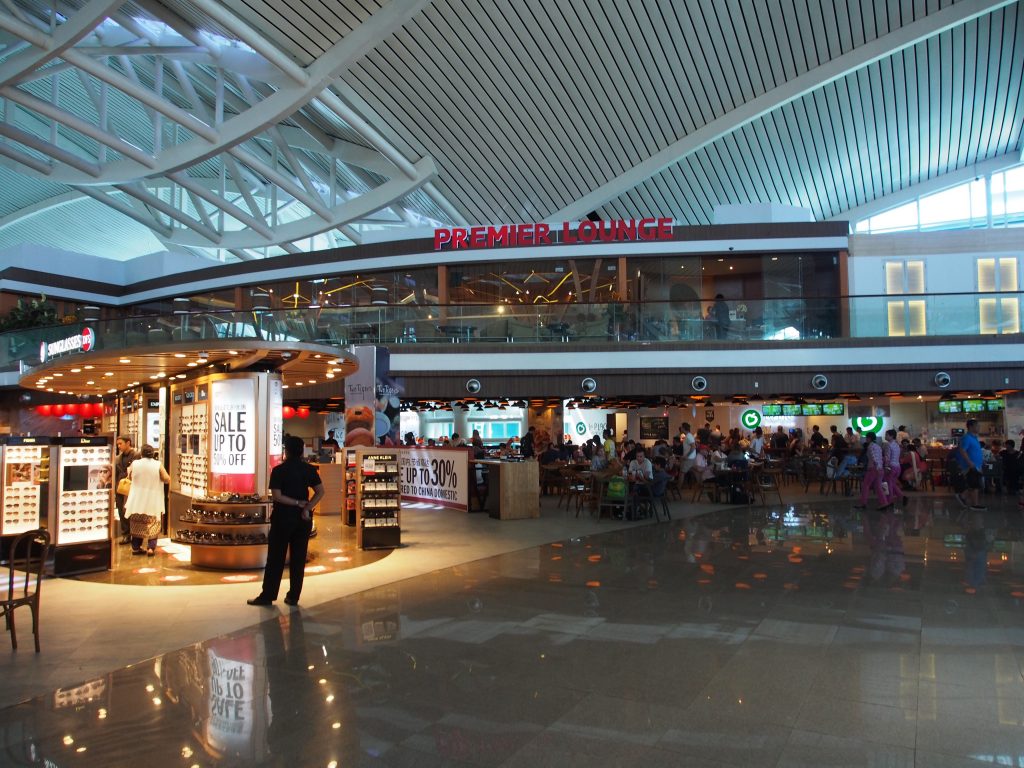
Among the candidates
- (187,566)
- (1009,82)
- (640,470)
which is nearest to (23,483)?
(187,566)

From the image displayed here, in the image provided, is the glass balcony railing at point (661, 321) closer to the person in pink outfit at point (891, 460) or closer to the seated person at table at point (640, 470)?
the person in pink outfit at point (891, 460)

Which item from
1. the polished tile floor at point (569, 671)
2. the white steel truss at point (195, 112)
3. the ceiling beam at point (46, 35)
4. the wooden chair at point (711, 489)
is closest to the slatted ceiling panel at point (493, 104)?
the white steel truss at point (195, 112)

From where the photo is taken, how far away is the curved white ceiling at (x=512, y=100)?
2011 centimetres

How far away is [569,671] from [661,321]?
49.8ft

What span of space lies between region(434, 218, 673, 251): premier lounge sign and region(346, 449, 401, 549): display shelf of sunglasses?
12.4 meters

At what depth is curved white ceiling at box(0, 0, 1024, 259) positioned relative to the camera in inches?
792

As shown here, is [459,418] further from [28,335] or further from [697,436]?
[28,335]

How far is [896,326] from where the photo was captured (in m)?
18.9

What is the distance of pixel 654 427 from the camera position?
992 inches

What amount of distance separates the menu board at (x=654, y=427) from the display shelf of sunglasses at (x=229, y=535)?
17527 mm

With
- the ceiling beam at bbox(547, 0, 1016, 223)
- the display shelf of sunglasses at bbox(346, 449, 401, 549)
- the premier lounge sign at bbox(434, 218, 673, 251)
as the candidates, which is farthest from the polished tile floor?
the ceiling beam at bbox(547, 0, 1016, 223)

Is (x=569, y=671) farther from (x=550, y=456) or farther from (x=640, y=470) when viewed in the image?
(x=550, y=456)

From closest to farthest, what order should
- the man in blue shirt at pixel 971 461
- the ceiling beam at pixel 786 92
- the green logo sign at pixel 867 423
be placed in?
the man in blue shirt at pixel 971 461 → the ceiling beam at pixel 786 92 → the green logo sign at pixel 867 423

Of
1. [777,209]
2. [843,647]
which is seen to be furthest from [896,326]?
[843,647]
